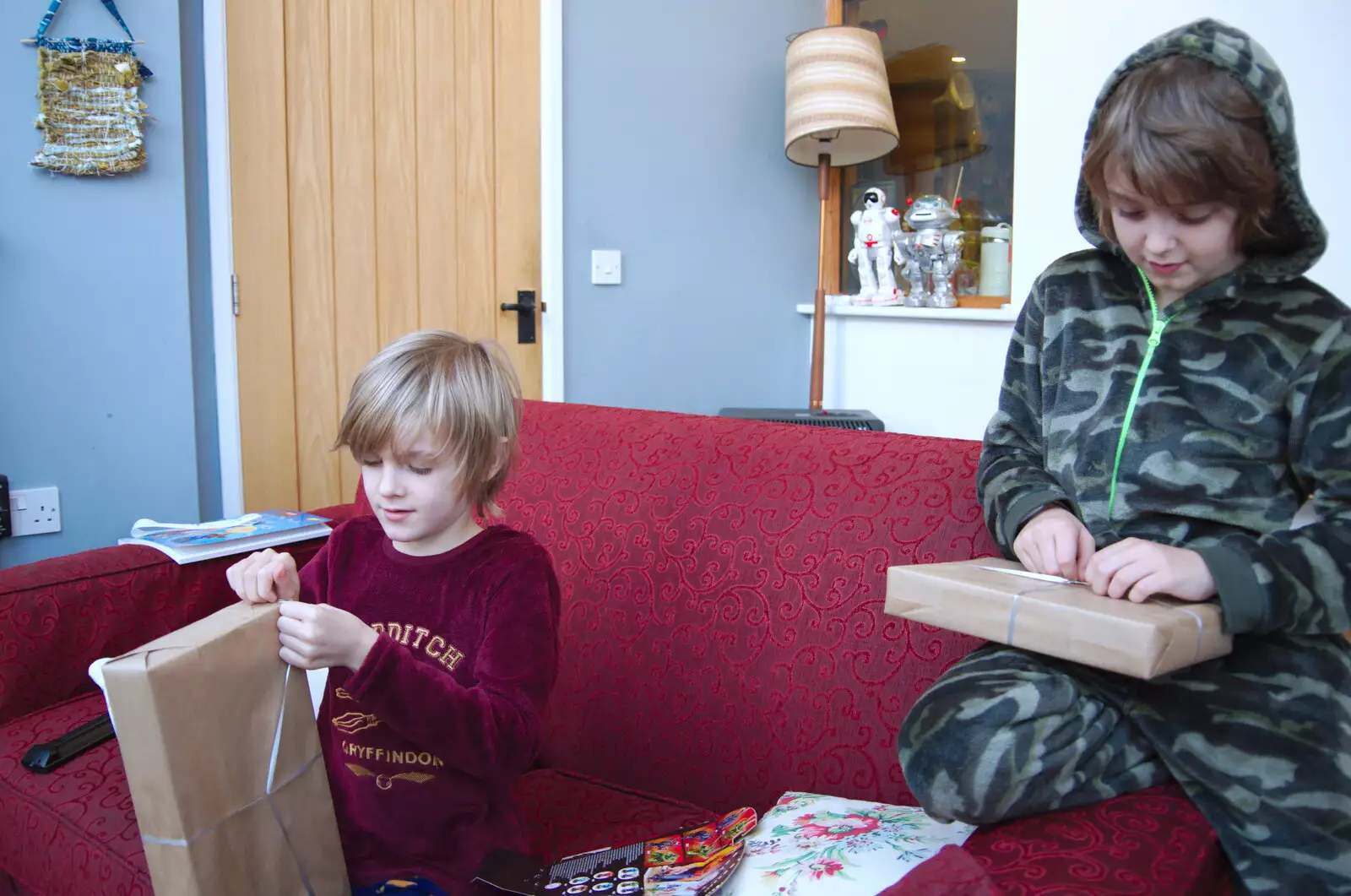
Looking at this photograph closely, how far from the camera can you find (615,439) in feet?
5.11

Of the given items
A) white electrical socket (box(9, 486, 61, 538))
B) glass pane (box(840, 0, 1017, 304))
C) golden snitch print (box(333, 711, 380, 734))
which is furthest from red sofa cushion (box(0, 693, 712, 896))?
glass pane (box(840, 0, 1017, 304))

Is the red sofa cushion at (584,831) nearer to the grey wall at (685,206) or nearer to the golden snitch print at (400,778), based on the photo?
the golden snitch print at (400,778)

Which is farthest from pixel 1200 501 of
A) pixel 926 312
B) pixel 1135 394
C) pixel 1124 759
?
pixel 926 312

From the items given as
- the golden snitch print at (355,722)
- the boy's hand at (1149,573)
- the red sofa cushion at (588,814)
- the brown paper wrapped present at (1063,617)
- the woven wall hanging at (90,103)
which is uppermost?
the woven wall hanging at (90,103)

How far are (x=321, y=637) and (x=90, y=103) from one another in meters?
2.08

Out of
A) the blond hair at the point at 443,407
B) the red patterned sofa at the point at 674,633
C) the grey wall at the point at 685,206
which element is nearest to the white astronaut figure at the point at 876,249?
the grey wall at the point at 685,206

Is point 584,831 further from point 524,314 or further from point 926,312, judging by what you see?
point 926,312

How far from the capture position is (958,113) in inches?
131

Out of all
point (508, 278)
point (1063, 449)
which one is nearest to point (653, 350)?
point (508, 278)

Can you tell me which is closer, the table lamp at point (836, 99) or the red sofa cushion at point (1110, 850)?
the red sofa cushion at point (1110, 850)

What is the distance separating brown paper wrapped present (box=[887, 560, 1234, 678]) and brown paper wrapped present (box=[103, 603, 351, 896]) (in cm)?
57

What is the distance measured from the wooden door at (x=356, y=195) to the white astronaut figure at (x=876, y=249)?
115cm

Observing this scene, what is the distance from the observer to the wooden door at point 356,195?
2.69 metres

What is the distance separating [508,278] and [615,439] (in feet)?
5.85
